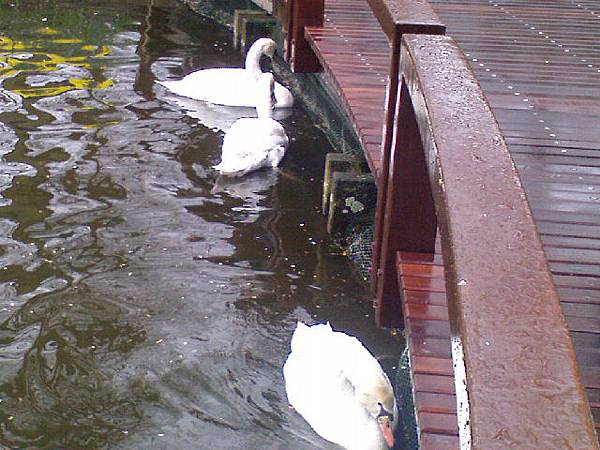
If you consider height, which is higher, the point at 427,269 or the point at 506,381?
the point at 506,381

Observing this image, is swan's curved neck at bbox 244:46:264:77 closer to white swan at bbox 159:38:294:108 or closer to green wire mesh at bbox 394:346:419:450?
white swan at bbox 159:38:294:108

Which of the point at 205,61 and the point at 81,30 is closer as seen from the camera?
the point at 205,61

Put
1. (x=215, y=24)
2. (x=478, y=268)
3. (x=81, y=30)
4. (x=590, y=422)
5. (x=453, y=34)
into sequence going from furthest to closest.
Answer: (x=215, y=24) → (x=81, y=30) → (x=453, y=34) → (x=478, y=268) → (x=590, y=422)

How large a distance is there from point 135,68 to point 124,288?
14.8 feet

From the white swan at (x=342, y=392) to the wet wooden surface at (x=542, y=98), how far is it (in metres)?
0.74

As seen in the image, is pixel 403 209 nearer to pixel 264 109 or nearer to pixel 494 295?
pixel 494 295

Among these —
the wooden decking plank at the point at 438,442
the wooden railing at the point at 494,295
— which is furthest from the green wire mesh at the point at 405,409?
the wooden railing at the point at 494,295

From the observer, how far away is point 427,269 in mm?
3342

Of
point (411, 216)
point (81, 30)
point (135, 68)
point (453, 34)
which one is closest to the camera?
point (411, 216)

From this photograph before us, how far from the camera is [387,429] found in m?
3.90

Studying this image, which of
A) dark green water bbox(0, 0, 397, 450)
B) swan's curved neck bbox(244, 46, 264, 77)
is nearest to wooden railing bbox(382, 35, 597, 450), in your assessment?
dark green water bbox(0, 0, 397, 450)

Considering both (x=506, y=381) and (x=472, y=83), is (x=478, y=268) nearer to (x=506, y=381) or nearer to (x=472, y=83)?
(x=506, y=381)

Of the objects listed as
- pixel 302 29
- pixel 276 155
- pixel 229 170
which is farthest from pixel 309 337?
pixel 276 155

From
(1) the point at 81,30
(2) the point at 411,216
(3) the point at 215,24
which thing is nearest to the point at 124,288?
(2) the point at 411,216
